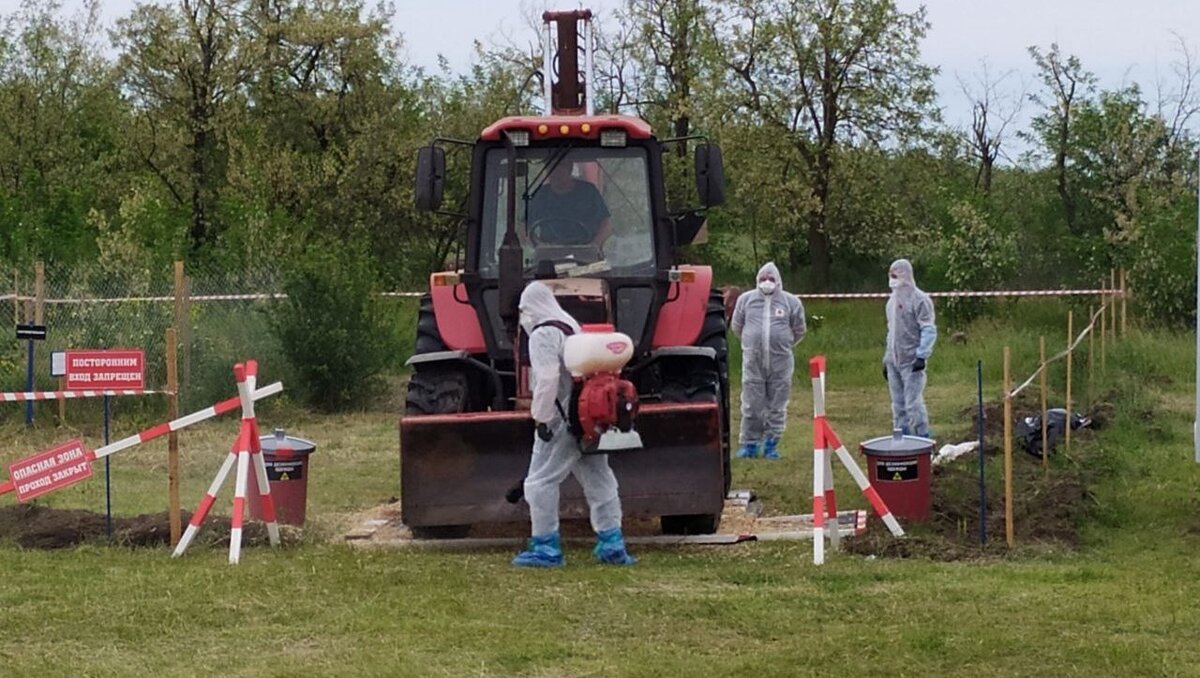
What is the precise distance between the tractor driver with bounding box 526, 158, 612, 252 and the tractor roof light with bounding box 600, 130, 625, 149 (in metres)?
0.27

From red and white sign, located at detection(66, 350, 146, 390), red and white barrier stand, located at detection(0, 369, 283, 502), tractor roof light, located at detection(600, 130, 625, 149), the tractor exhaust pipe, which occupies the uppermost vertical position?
the tractor exhaust pipe

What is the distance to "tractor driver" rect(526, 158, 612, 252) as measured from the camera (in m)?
11.2

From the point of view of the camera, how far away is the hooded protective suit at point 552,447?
902 cm

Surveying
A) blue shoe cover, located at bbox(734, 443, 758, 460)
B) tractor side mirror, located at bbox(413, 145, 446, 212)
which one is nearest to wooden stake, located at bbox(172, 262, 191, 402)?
blue shoe cover, located at bbox(734, 443, 758, 460)

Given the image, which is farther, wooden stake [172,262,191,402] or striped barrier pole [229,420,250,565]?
wooden stake [172,262,191,402]

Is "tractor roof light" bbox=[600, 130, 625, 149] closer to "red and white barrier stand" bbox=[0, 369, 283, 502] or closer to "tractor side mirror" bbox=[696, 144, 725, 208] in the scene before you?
"tractor side mirror" bbox=[696, 144, 725, 208]

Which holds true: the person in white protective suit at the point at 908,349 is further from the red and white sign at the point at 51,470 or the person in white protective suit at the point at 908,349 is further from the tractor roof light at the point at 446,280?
the red and white sign at the point at 51,470

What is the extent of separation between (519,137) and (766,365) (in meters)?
4.51

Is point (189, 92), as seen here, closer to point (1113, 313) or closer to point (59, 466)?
point (1113, 313)

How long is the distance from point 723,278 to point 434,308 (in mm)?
21943

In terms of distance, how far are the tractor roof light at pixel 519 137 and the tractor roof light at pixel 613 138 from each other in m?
0.47

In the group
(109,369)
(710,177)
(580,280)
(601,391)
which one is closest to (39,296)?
(109,369)

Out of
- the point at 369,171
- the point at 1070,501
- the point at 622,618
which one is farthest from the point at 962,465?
the point at 369,171

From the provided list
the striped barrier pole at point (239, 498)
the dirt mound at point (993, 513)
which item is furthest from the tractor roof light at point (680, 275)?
the striped barrier pole at point (239, 498)
